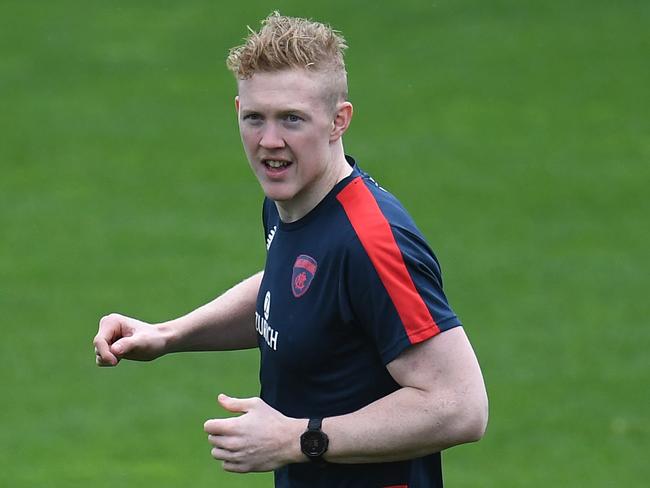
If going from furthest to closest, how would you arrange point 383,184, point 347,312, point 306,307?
1. point 383,184
2. point 306,307
3. point 347,312

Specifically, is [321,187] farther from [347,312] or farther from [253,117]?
[347,312]

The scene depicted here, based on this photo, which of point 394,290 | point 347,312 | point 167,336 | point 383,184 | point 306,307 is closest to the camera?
point 394,290

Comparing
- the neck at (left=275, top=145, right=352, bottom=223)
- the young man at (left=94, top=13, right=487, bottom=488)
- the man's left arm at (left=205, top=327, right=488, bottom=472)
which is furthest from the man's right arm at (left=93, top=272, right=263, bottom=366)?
the man's left arm at (left=205, top=327, right=488, bottom=472)

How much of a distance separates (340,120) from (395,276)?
540 millimetres

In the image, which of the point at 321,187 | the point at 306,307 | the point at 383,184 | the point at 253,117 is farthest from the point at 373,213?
the point at 383,184

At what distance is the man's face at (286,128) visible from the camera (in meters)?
4.03

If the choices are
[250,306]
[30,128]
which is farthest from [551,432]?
[30,128]

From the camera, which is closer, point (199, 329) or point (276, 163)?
point (276, 163)

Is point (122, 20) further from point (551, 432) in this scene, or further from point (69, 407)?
point (551, 432)

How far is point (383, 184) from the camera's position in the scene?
15.3 meters

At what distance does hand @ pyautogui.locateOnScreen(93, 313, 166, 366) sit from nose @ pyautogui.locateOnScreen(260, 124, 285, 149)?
875 mm

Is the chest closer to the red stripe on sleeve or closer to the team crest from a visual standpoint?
the team crest

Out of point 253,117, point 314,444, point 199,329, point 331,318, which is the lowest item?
point 314,444

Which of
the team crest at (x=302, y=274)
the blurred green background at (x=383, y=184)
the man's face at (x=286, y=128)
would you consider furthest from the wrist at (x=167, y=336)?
the blurred green background at (x=383, y=184)
